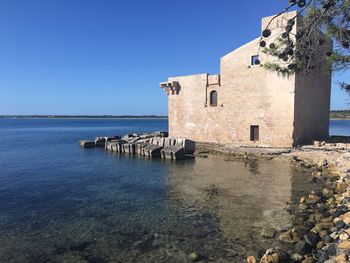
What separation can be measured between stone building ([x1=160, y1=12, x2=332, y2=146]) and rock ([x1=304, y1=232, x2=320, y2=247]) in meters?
13.5

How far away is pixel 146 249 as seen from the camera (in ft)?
21.9

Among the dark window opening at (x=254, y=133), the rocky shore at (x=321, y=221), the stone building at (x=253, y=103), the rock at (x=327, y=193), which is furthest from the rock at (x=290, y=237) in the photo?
the dark window opening at (x=254, y=133)

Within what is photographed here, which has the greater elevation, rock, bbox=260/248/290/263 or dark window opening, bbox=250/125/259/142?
dark window opening, bbox=250/125/259/142

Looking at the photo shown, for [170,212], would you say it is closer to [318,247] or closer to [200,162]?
[318,247]

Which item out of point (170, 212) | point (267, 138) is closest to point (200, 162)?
point (267, 138)

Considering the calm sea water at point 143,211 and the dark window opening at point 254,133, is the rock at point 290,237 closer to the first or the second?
the calm sea water at point 143,211

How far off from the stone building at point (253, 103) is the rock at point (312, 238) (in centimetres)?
1350

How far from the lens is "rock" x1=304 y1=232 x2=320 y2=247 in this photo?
21.2 ft

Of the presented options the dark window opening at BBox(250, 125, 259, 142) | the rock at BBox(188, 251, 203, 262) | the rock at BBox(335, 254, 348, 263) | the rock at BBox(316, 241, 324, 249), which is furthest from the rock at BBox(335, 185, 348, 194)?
the dark window opening at BBox(250, 125, 259, 142)

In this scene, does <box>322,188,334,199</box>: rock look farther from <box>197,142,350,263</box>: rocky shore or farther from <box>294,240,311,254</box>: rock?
<box>294,240,311,254</box>: rock

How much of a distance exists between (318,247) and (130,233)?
13.9 feet

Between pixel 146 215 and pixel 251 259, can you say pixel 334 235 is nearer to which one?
pixel 251 259

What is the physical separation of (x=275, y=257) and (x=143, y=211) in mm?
4519

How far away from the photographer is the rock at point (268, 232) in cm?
711
